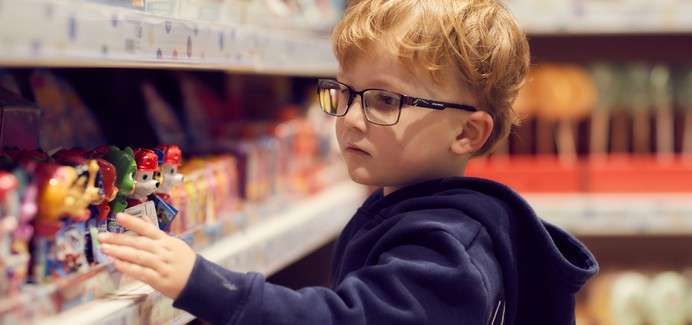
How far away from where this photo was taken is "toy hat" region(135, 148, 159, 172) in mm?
1111

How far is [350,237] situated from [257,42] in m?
0.37

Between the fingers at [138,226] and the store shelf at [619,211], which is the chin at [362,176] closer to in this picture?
the fingers at [138,226]

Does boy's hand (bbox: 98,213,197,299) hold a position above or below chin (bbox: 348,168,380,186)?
below

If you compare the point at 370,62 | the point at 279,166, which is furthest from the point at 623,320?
the point at 370,62

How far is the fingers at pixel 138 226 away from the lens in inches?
38.7

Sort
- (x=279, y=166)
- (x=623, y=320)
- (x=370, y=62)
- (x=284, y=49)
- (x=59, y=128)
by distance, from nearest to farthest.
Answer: (x=370, y=62) → (x=59, y=128) → (x=284, y=49) → (x=279, y=166) → (x=623, y=320)

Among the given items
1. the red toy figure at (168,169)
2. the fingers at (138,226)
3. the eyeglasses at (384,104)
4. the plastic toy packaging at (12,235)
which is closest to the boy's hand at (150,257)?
the fingers at (138,226)

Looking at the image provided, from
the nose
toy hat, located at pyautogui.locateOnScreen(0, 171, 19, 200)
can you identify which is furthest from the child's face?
toy hat, located at pyautogui.locateOnScreen(0, 171, 19, 200)

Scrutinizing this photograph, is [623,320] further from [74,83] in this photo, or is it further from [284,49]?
[74,83]

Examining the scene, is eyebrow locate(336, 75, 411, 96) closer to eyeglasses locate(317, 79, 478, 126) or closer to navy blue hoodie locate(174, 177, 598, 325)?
eyeglasses locate(317, 79, 478, 126)

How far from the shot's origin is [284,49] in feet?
5.60

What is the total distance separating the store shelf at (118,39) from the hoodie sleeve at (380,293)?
0.76ft

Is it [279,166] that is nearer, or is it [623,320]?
[279,166]

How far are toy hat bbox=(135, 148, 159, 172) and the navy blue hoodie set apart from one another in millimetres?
170
